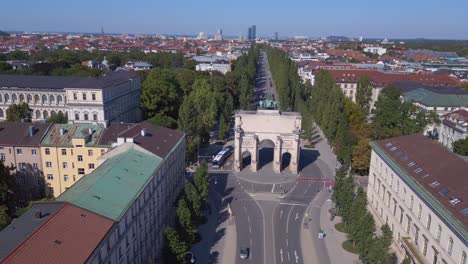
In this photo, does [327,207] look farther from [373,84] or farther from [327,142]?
[373,84]

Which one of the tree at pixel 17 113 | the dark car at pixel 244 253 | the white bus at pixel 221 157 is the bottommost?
the dark car at pixel 244 253

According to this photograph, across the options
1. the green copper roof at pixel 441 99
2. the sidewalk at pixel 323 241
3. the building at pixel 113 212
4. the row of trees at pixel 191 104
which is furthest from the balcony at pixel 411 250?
the green copper roof at pixel 441 99

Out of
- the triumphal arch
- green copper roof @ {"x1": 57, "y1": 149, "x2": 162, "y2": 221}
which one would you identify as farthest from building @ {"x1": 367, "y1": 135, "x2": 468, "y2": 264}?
green copper roof @ {"x1": 57, "y1": 149, "x2": 162, "y2": 221}

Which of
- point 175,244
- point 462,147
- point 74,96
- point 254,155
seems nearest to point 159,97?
point 74,96

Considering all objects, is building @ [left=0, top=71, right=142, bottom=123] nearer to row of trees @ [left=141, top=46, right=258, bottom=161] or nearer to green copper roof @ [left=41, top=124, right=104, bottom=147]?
row of trees @ [left=141, top=46, right=258, bottom=161]

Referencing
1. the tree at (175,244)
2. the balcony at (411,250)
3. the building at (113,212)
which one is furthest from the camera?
the balcony at (411,250)

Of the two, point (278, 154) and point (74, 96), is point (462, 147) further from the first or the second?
point (74, 96)

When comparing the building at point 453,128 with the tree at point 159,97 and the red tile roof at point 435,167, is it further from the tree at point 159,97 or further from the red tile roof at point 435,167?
the tree at point 159,97

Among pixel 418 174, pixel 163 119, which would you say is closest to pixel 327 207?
pixel 418 174
